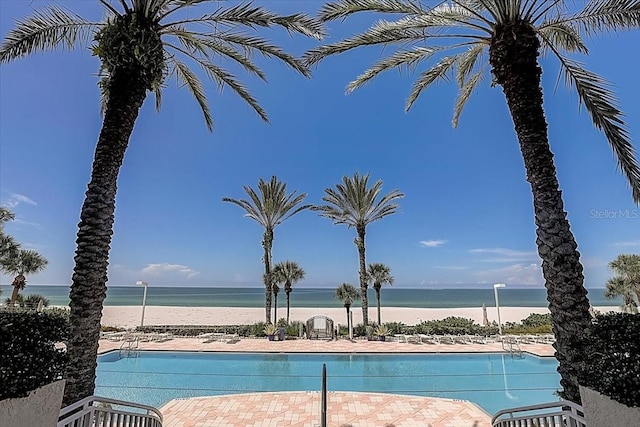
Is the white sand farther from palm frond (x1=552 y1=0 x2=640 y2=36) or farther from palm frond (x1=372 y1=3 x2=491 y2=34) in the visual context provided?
palm frond (x1=552 y1=0 x2=640 y2=36)

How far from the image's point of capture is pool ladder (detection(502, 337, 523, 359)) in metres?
14.2

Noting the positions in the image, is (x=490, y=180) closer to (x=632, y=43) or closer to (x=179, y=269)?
(x=632, y=43)

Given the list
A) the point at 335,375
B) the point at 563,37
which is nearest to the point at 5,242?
the point at 335,375

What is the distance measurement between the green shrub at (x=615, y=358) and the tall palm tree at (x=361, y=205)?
17.1m

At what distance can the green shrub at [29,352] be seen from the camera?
105 inches

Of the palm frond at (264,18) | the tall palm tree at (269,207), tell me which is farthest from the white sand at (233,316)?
the palm frond at (264,18)

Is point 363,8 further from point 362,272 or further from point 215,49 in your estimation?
point 362,272

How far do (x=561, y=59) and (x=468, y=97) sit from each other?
8.41 ft

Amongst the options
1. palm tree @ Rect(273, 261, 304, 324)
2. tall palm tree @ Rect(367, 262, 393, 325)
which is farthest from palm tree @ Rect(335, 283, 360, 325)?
palm tree @ Rect(273, 261, 304, 324)

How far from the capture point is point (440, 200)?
40.8 m

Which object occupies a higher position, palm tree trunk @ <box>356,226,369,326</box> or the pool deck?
palm tree trunk @ <box>356,226,369,326</box>

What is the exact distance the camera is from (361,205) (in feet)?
66.5

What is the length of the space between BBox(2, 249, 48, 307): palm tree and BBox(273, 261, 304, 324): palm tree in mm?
13782

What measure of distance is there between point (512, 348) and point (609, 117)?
12347 millimetres
